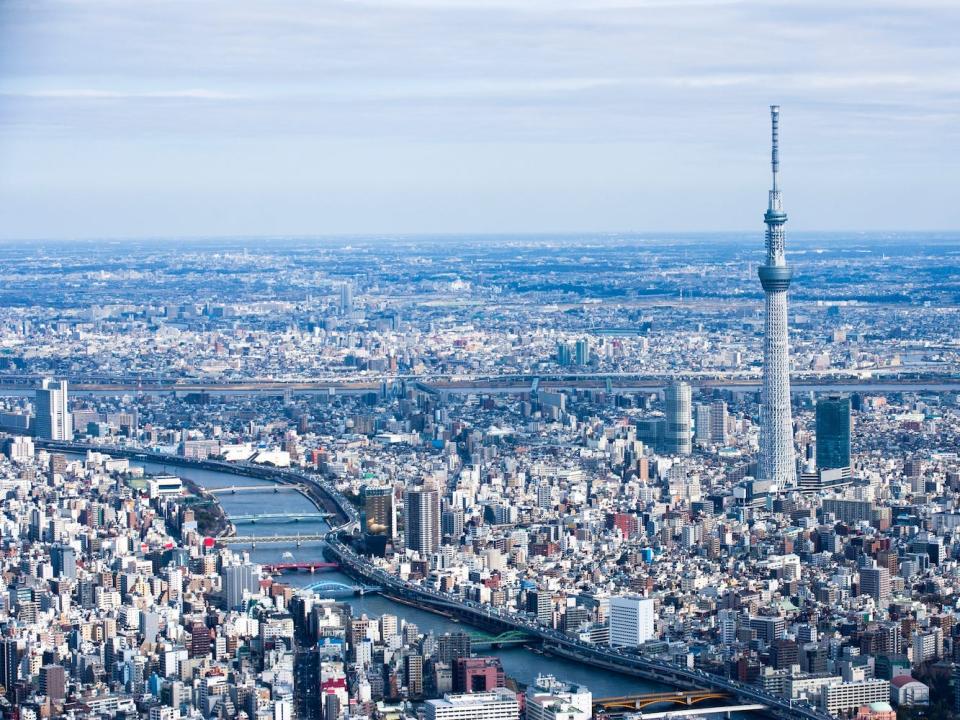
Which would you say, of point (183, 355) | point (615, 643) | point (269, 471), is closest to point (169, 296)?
point (183, 355)

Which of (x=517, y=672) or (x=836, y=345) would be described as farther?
(x=836, y=345)

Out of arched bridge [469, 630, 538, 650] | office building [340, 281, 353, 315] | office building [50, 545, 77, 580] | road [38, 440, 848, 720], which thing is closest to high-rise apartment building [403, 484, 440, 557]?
road [38, 440, 848, 720]

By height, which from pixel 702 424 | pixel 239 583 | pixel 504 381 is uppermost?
pixel 239 583

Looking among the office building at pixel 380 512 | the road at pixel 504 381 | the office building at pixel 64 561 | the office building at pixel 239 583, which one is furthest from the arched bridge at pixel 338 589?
the road at pixel 504 381

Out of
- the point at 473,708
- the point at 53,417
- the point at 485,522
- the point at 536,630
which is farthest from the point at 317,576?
the point at 53,417

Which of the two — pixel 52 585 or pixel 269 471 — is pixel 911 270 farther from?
pixel 52 585

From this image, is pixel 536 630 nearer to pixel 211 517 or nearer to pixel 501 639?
pixel 501 639
